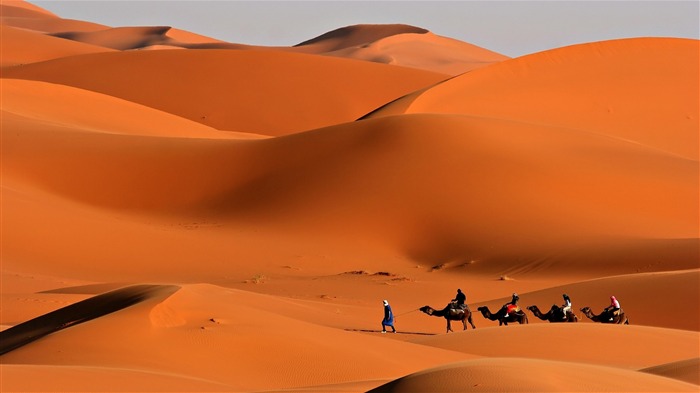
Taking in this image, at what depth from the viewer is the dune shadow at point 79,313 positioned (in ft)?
63.7

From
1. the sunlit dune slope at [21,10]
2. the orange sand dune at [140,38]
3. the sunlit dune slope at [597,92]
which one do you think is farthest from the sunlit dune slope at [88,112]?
the sunlit dune slope at [21,10]

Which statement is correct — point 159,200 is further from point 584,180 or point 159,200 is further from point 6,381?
point 6,381

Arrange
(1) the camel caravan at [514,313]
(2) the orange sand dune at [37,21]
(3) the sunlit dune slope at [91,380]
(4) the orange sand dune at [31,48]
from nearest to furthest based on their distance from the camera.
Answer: (3) the sunlit dune slope at [91,380] < (1) the camel caravan at [514,313] < (4) the orange sand dune at [31,48] < (2) the orange sand dune at [37,21]

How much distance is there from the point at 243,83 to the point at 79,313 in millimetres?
60812

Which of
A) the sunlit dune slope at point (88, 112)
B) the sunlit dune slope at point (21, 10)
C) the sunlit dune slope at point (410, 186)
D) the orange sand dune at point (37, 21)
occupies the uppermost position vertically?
the sunlit dune slope at point (21, 10)

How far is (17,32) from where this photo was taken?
102375 millimetres

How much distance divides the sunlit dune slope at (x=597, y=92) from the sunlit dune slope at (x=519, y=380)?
42931 mm

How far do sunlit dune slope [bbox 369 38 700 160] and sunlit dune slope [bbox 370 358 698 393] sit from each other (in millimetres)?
42931

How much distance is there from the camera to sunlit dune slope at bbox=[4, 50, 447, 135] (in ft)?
249

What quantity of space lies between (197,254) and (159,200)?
7.35m

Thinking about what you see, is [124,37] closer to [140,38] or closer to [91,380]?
[140,38]

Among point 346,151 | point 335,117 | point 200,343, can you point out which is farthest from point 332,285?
point 335,117

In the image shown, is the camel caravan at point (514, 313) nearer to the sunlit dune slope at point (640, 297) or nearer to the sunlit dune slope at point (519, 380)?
the sunlit dune slope at point (640, 297)

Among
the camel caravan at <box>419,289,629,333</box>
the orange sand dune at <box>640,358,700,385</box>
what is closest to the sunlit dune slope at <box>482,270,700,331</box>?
the camel caravan at <box>419,289,629,333</box>
